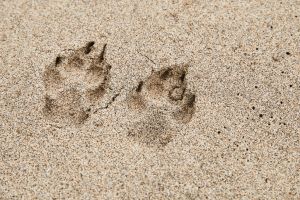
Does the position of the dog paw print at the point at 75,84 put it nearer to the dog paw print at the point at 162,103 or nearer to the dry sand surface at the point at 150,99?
the dry sand surface at the point at 150,99

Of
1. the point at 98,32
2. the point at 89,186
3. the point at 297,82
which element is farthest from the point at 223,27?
the point at 89,186

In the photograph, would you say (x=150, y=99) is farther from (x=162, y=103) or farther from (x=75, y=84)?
(x=75, y=84)

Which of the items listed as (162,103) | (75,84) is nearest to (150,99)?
(162,103)

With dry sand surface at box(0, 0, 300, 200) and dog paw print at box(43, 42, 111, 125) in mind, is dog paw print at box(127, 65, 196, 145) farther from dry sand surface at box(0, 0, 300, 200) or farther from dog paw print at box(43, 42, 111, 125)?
dog paw print at box(43, 42, 111, 125)

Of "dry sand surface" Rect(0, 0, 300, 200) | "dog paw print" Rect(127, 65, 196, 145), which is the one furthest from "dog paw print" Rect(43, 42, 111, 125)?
"dog paw print" Rect(127, 65, 196, 145)
